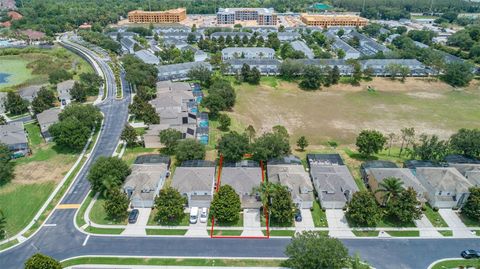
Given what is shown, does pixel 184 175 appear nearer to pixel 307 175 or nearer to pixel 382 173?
pixel 307 175

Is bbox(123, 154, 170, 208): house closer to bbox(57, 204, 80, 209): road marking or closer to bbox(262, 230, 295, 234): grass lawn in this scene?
bbox(57, 204, 80, 209): road marking

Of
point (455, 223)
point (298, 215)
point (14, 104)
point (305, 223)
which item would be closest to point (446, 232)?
point (455, 223)

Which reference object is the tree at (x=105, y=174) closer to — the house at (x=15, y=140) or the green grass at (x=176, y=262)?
the green grass at (x=176, y=262)

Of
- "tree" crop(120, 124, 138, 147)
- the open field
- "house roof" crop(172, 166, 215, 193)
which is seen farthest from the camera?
the open field

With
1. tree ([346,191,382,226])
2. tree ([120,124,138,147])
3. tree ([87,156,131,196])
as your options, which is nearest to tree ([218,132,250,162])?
tree ([87,156,131,196])

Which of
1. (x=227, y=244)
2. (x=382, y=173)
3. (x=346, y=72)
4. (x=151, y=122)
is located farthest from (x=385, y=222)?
(x=346, y=72)

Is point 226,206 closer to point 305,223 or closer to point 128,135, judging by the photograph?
point 305,223
